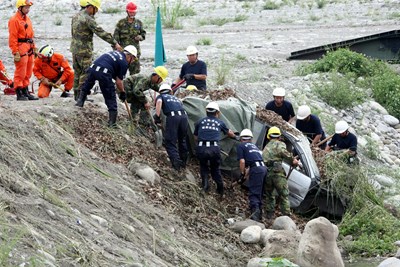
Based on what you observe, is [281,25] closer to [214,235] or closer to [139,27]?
[139,27]

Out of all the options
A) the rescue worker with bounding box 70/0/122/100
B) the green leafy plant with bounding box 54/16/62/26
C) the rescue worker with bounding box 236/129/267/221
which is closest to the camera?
the rescue worker with bounding box 236/129/267/221

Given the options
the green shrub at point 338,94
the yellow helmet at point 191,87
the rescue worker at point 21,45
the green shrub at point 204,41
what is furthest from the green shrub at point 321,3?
the rescue worker at point 21,45

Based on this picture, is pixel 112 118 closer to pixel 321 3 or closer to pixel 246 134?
pixel 246 134

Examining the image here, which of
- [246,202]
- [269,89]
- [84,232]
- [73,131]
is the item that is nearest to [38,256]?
[84,232]

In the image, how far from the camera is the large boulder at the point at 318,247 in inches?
522

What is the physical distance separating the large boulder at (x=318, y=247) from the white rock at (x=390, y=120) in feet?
32.6

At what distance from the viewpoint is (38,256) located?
9.92 metres

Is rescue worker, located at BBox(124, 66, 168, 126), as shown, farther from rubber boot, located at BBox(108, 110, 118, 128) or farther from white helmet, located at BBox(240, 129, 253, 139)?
white helmet, located at BBox(240, 129, 253, 139)

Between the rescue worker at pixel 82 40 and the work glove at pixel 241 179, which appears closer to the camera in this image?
the work glove at pixel 241 179

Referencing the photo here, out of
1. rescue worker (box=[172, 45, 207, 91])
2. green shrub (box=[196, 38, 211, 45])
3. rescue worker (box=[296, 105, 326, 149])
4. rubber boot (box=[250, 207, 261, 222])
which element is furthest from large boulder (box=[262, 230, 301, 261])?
green shrub (box=[196, 38, 211, 45])

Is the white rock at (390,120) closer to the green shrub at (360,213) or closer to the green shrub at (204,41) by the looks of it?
the green shrub at (360,213)

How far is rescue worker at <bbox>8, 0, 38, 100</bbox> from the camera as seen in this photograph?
16922 mm

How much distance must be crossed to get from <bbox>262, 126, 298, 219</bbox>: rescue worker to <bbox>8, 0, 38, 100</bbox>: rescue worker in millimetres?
4258

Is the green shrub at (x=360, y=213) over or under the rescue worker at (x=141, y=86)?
under
